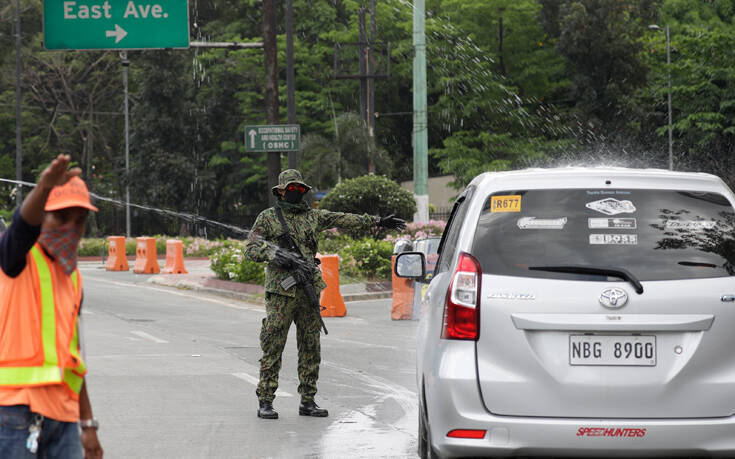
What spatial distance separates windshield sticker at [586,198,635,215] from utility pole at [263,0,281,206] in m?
15.9

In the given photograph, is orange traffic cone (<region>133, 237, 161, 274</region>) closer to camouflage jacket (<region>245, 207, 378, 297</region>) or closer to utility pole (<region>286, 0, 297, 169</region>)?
utility pole (<region>286, 0, 297, 169</region>)

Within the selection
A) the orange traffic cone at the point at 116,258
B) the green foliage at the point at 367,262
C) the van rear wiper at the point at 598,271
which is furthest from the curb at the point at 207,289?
the van rear wiper at the point at 598,271

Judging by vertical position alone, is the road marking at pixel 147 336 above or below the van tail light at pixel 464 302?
below

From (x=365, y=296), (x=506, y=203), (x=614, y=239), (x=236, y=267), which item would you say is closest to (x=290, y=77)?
(x=236, y=267)

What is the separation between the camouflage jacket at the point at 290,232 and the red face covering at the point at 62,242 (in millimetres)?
4924

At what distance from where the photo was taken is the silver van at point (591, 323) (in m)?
5.17

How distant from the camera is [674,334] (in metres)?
5.25

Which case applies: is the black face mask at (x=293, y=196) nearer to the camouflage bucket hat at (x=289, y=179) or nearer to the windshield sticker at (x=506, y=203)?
the camouflage bucket hat at (x=289, y=179)

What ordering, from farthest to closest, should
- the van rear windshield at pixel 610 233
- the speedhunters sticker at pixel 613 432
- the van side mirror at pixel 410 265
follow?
the van side mirror at pixel 410 265 → the van rear windshield at pixel 610 233 → the speedhunters sticker at pixel 613 432

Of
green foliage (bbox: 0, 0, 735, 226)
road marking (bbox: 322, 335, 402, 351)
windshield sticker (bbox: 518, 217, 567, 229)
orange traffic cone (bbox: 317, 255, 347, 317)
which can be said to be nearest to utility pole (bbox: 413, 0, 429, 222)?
orange traffic cone (bbox: 317, 255, 347, 317)

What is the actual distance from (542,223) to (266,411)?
14.0 feet

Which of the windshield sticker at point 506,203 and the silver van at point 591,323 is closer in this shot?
the silver van at point 591,323

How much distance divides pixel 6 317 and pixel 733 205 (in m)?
3.44

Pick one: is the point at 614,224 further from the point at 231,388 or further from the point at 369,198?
the point at 369,198
